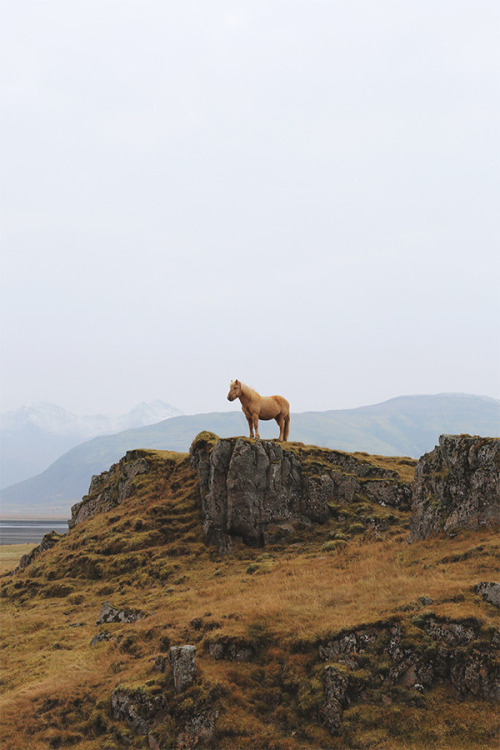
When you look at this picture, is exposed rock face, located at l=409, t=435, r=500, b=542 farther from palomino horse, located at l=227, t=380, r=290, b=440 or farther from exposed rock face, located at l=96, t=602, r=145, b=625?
exposed rock face, located at l=96, t=602, r=145, b=625

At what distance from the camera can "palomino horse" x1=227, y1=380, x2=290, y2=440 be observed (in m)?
43.0

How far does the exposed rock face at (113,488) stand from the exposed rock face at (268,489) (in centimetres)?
989

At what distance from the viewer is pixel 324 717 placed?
15.6m

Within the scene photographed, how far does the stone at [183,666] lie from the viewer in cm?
1739

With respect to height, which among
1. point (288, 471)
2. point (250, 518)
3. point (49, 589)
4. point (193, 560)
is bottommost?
point (49, 589)

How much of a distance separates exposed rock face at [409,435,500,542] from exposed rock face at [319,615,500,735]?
406 inches

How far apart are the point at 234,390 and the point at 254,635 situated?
81.3ft

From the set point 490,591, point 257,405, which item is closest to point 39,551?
point 257,405

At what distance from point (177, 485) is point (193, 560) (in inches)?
407

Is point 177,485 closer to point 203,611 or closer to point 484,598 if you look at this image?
point 203,611

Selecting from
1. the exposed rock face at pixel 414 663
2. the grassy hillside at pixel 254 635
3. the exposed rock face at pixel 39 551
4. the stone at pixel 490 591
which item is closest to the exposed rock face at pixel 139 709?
the grassy hillside at pixel 254 635

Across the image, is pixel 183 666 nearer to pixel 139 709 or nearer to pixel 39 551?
pixel 139 709

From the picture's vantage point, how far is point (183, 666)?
17.7 metres

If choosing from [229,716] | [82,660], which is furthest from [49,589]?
[229,716]
